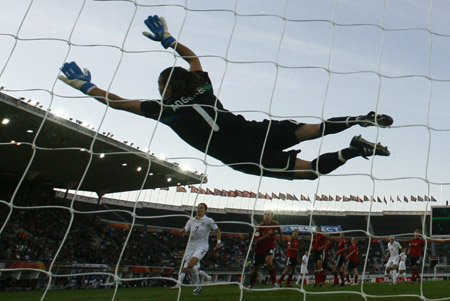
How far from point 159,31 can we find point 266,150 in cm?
159

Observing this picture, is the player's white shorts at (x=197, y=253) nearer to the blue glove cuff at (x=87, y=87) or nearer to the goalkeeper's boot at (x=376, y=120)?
the blue glove cuff at (x=87, y=87)

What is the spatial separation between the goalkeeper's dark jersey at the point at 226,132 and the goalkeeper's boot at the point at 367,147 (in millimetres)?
519

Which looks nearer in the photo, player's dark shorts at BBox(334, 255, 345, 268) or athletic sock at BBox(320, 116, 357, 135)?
athletic sock at BBox(320, 116, 357, 135)

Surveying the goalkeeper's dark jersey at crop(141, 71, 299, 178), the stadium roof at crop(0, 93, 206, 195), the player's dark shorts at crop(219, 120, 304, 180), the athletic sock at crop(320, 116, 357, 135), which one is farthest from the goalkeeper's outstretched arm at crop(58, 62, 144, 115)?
the stadium roof at crop(0, 93, 206, 195)

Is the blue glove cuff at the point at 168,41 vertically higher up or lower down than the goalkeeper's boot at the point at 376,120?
higher up

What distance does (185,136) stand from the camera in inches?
157

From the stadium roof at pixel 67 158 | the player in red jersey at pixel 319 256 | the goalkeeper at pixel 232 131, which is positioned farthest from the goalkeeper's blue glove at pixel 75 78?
the player in red jersey at pixel 319 256

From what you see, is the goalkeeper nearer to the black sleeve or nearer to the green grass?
the black sleeve

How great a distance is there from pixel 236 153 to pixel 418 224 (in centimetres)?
3330

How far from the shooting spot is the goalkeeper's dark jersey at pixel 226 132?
12.8 ft

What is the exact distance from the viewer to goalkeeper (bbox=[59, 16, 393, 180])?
152 inches

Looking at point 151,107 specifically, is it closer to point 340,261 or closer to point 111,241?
point 340,261

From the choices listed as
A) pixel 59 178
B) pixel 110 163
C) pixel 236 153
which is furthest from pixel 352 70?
pixel 59 178

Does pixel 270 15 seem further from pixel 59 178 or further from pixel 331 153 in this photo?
pixel 59 178
